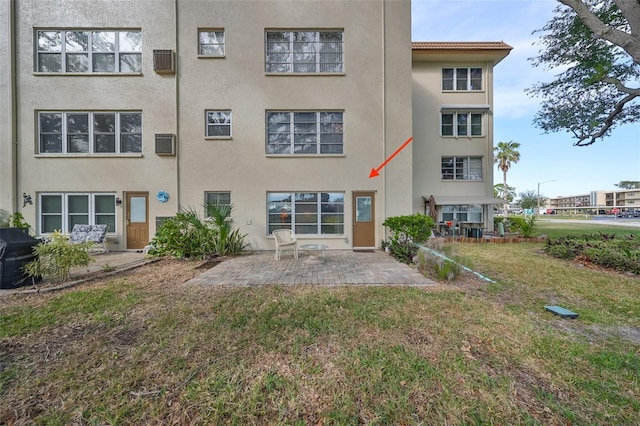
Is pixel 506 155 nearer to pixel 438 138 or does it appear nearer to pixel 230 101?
pixel 438 138

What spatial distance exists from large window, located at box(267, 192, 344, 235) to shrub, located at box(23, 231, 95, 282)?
238 inches

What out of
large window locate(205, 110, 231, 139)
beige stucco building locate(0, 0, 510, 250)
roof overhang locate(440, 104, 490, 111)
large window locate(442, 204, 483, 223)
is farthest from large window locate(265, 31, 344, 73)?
large window locate(442, 204, 483, 223)

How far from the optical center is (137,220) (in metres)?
10.6

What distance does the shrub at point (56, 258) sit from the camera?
18.5ft

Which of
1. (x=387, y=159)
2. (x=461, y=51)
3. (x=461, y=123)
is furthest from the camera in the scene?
(x=461, y=123)

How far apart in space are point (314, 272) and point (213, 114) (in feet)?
26.8

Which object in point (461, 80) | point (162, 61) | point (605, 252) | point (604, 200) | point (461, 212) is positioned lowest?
point (605, 252)

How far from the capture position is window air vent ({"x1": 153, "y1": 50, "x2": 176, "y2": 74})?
33.8 feet

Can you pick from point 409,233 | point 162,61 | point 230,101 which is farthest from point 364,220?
point 162,61

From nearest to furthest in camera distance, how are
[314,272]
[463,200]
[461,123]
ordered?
[314,272], [463,200], [461,123]

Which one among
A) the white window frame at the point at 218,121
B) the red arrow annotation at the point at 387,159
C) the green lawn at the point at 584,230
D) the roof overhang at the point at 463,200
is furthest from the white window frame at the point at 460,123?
the white window frame at the point at 218,121

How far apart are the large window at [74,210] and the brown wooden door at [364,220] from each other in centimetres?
1008

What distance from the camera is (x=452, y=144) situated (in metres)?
14.8

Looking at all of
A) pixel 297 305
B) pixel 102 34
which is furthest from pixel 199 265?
pixel 102 34
